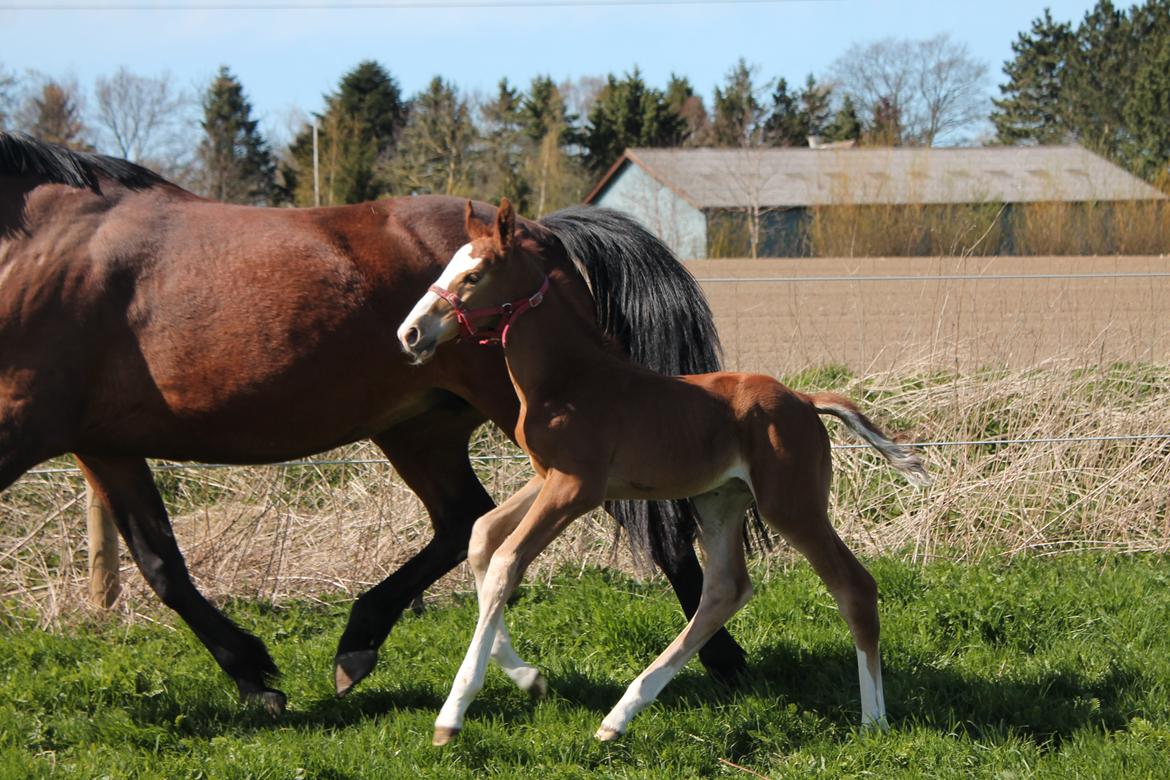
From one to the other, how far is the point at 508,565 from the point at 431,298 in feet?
2.80

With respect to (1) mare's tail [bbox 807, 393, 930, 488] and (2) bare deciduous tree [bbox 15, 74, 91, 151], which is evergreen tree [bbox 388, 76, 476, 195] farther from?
(1) mare's tail [bbox 807, 393, 930, 488]

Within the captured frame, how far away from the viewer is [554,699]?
4.10 m

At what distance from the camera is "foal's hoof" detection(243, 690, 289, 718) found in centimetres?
416

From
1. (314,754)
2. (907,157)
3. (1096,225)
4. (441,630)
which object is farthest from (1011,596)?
(907,157)

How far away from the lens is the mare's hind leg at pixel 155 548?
4344mm

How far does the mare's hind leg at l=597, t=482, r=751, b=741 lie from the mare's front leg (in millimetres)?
518

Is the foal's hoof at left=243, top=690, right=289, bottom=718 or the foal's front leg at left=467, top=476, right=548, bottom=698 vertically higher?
the foal's front leg at left=467, top=476, right=548, bottom=698

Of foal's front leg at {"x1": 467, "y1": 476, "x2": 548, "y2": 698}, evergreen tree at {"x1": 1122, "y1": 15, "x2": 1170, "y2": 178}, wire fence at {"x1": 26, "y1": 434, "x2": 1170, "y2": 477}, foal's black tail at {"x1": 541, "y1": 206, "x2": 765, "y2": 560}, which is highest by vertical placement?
evergreen tree at {"x1": 1122, "y1": 15, "x2": 1170, "y2": 178}

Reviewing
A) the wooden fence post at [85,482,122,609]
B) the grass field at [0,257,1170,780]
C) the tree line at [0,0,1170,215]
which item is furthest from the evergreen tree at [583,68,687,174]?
the wooden fence post at [85,482,122,609]

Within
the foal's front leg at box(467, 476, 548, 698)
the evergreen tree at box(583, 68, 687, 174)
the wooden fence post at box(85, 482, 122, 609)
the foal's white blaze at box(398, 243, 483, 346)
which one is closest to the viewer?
the foal's white blaze at box(398, 243, 483, 346)

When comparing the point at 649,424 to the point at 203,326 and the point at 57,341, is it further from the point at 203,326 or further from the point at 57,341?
the point at 57,341

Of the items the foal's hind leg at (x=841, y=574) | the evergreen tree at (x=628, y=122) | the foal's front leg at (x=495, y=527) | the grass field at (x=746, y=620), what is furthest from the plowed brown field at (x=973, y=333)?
the evergreen tree at (x=628, y=122)

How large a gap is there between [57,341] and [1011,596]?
13.0ft

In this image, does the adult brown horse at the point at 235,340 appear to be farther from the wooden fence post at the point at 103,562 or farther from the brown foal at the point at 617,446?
the wooden fence post at the point at 103,562
